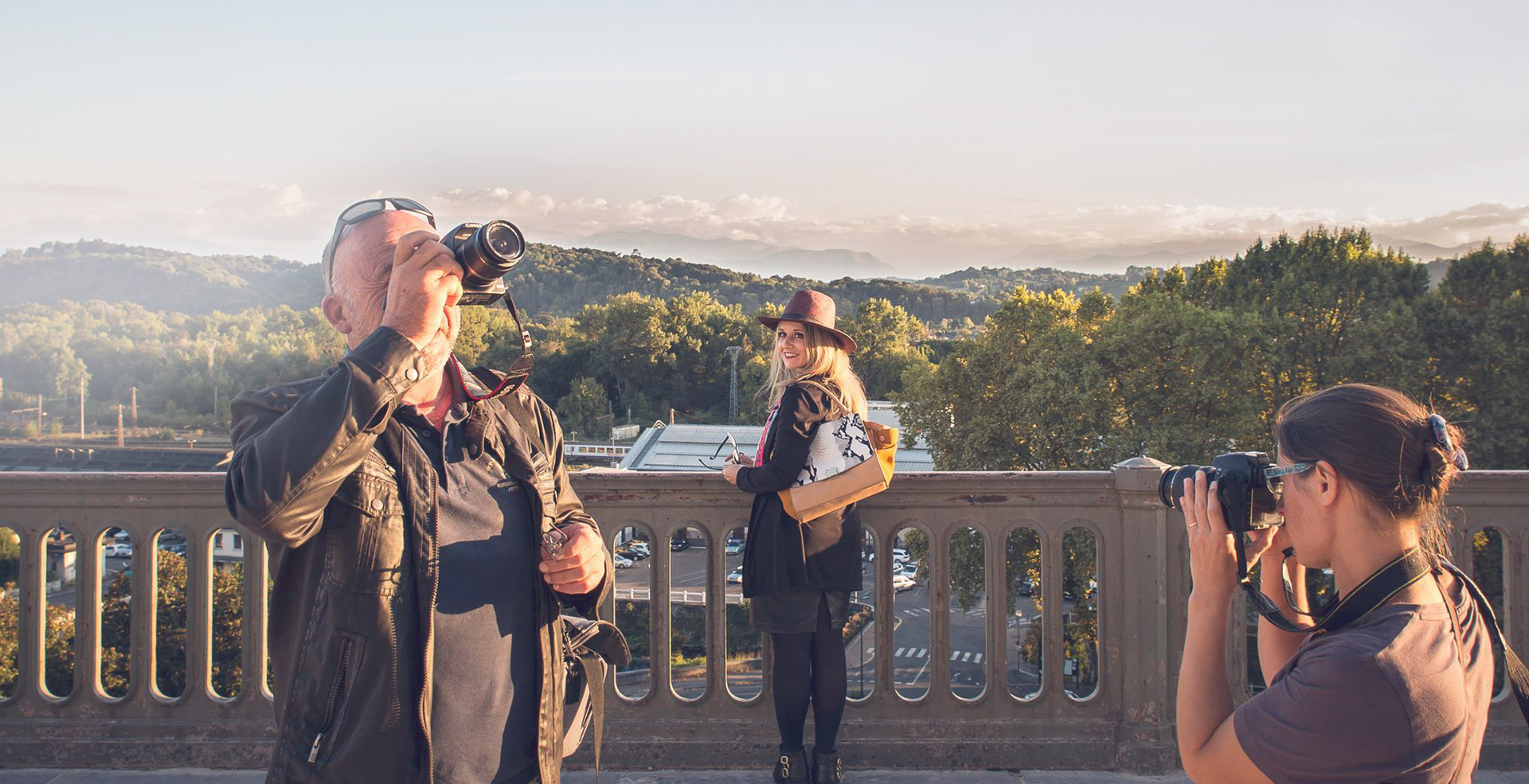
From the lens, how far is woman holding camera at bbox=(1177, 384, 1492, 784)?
1.40 meters

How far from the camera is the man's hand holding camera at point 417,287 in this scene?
1.69m

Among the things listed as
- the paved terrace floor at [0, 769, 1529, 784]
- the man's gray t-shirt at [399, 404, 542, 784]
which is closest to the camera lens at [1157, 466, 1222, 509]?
the man's gray t-shirt at [399, 404, 542, 784]

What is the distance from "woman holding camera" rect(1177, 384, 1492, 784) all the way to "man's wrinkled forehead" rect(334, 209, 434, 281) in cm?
144

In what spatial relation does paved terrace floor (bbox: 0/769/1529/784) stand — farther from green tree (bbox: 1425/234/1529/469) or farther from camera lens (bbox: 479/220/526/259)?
green tree (bbox: 1425/234/1529/469)

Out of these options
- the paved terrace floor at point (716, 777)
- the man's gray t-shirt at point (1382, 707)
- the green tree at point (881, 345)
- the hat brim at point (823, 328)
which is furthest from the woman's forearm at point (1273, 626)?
the green tree at point (881, 345)

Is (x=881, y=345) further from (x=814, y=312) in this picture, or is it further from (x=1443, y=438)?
(x=1443, y=438)

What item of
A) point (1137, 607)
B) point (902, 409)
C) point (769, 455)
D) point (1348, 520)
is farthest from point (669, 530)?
point (902, 409)

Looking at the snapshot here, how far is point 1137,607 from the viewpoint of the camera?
375cm

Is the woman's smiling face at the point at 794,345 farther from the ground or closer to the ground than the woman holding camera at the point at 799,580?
farther from the ground

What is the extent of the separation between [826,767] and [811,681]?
29cm

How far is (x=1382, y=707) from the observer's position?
1388mm

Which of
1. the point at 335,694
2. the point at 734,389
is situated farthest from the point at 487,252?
the point at 734,389

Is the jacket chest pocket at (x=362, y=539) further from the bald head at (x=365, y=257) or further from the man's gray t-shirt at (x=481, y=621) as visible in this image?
the bald head at (x=365, y=257)

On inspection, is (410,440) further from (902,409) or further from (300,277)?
(300,277)
